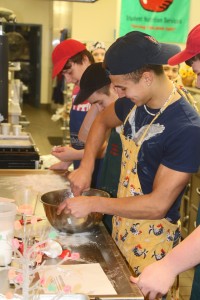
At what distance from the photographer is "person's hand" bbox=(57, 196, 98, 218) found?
1.91 meters

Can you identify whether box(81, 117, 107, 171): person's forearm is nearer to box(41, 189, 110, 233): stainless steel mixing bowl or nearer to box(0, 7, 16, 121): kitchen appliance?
box(41, 189, 110, 233): stainless steel mixing bowl

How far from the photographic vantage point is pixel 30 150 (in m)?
3.51

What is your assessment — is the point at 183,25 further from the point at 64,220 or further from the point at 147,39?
the point at 64,220

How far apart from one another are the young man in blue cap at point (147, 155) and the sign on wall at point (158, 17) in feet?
11.1

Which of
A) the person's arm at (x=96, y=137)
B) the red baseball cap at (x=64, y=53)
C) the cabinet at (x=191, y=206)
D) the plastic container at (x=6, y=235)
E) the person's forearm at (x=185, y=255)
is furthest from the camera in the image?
the cabinet at (x=191, y=206)

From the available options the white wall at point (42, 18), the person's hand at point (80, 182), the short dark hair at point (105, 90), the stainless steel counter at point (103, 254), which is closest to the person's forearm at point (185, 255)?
the stainless steel counter at point (103, 254)

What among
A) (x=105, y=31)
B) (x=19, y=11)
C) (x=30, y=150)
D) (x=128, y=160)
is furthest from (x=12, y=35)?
(x=19, y=11)

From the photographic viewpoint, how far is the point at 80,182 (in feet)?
7.56

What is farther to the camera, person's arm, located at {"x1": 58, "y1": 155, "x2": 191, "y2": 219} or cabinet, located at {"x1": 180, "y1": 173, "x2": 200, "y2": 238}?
cabinet, located at {"x1": 180, "y1": 173, "x2": 200, "y2": 238}

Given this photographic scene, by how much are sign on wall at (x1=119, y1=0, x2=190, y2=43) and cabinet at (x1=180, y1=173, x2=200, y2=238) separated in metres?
1.99

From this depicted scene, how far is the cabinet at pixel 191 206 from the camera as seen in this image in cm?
423

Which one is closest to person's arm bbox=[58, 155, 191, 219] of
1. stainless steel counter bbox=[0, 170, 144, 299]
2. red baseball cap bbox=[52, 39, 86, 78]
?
stainless steel counter bbox=[0, 170, 144, 299]

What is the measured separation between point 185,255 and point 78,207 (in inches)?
22.2

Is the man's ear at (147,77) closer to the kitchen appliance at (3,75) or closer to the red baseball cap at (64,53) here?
the red baseball cap at (64,53)
